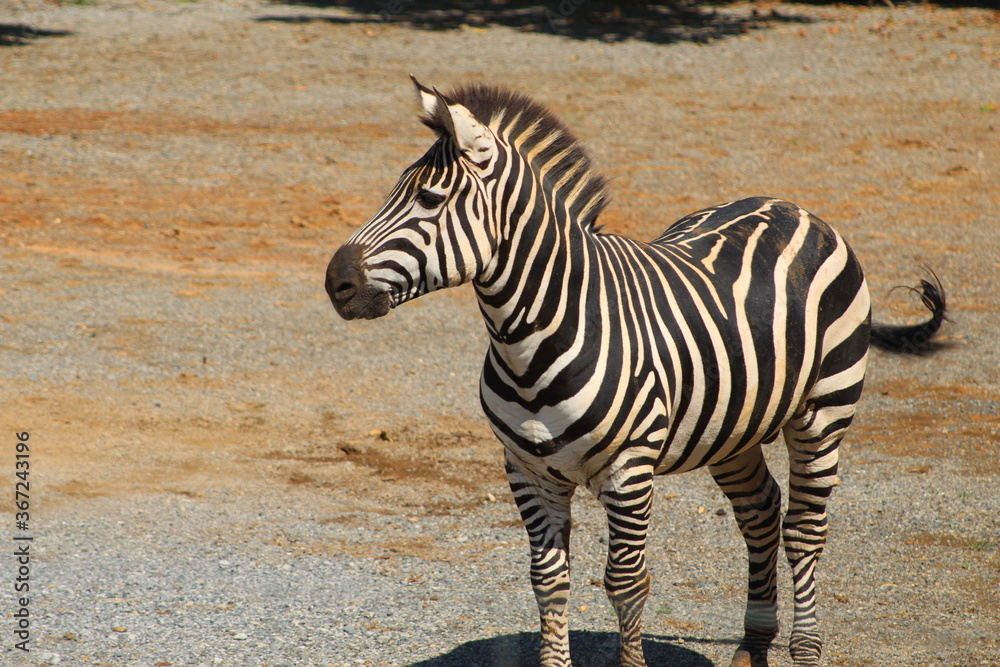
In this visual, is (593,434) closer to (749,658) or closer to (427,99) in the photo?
(427,99)

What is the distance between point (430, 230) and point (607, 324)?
0.80 metres

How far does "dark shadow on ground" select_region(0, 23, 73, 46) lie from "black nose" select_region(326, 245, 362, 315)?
758 inches

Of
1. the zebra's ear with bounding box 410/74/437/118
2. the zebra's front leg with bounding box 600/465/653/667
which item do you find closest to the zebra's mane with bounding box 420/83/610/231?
the zebra's ear with bounding box 410/74/437/118

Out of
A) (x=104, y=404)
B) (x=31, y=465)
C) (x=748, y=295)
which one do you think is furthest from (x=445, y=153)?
(x=104, y=404)

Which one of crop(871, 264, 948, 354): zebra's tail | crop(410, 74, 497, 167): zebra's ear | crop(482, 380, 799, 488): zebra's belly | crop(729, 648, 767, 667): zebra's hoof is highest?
crop(410, 74, 497, 167): zebra's ear

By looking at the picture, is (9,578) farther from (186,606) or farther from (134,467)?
(134,467)

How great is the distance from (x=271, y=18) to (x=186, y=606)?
1945cm

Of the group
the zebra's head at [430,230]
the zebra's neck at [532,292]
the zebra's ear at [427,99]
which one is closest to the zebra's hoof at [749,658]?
the zebra's neck at [532,292]

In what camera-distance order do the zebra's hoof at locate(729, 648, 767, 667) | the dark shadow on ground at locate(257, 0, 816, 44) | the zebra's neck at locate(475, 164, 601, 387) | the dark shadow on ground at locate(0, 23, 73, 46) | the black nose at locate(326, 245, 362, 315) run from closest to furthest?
the black nose at locate(326, 245, 362, 315), the zebra's neck at locate(475, 164, 601, 387), the zebra's hoof at locate(729, 648, 767, 667), the dark shadow on ground at locate(0, 23, 73, 46), the dark shadow on ground at locate(257, 0, 816, 44)

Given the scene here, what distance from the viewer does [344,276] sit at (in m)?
3.32

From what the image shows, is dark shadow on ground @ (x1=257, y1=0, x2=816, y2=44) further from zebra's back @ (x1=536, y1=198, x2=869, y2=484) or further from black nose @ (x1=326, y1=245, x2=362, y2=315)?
black nose @ (x1=326, y1=245, x2=362, y2=315)

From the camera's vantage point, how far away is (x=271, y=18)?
72.4ft

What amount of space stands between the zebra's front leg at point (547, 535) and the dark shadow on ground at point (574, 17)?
18220 millimetres

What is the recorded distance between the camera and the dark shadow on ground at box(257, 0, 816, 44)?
21328mm
